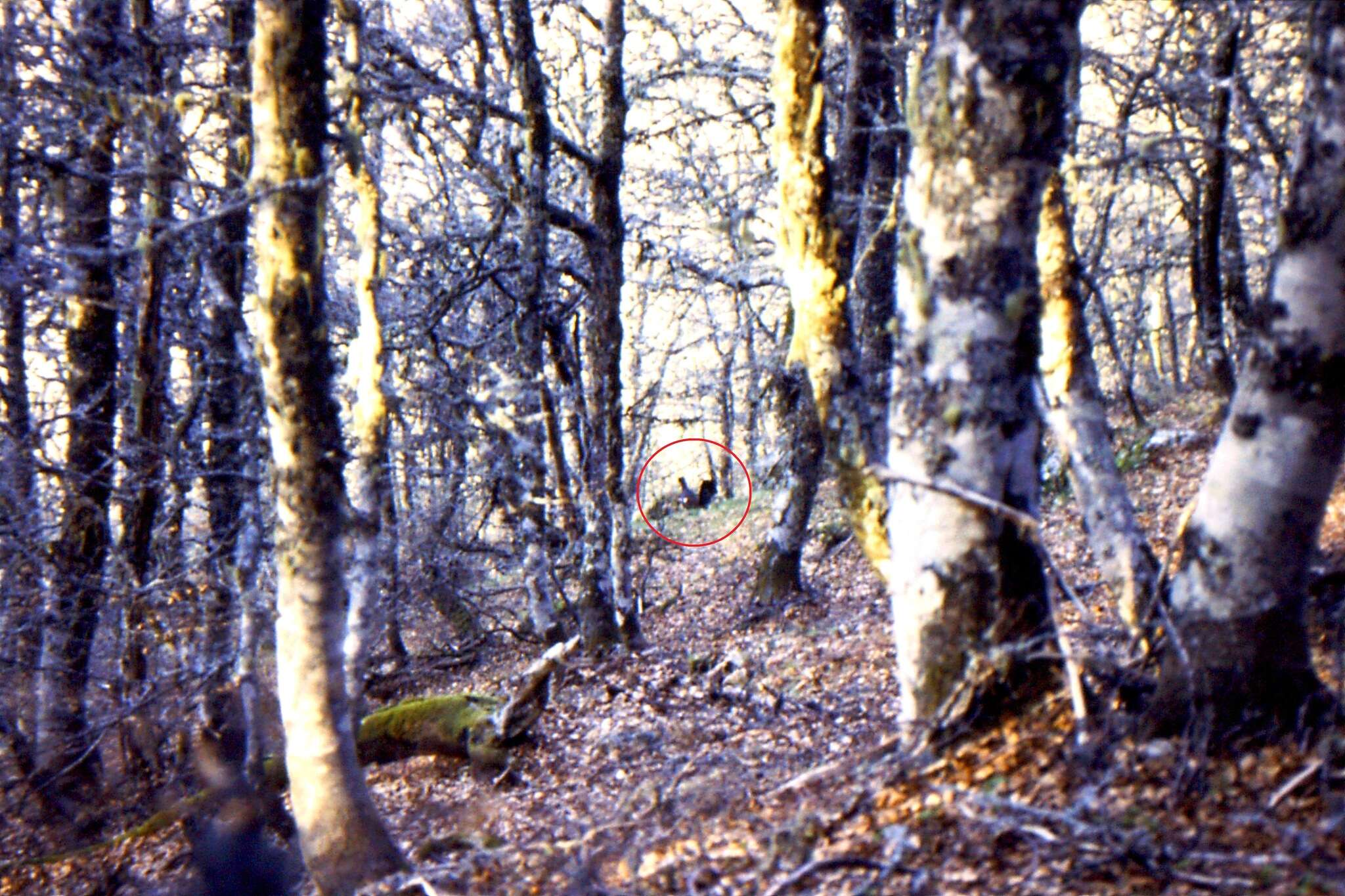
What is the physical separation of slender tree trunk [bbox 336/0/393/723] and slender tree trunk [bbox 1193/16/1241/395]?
8284 millimetres

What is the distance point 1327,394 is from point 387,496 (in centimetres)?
910

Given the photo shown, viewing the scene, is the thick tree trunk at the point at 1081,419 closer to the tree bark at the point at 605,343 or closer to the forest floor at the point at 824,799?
the forest floor at the point at 824,799

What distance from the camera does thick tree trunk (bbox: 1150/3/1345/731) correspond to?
11.6 feet

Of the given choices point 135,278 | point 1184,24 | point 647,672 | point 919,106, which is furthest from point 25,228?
point 1184,24

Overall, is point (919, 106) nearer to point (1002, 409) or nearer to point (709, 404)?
point (1002, 409)

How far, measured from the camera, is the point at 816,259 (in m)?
5.96

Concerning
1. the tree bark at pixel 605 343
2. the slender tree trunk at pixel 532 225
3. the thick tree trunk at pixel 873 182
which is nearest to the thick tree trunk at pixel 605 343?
the tree bark at pixel 605 343

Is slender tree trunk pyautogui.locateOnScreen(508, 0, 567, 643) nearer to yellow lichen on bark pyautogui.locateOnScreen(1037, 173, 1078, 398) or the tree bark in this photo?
the tree bark

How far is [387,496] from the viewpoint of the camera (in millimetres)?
11000

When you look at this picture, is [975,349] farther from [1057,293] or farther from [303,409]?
[303,409]

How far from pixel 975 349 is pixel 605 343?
21.6 ft

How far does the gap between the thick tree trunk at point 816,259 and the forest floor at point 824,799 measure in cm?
137

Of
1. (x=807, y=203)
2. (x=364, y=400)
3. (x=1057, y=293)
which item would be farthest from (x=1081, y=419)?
(x=364, y=400)

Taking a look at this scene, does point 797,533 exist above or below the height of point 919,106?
below
